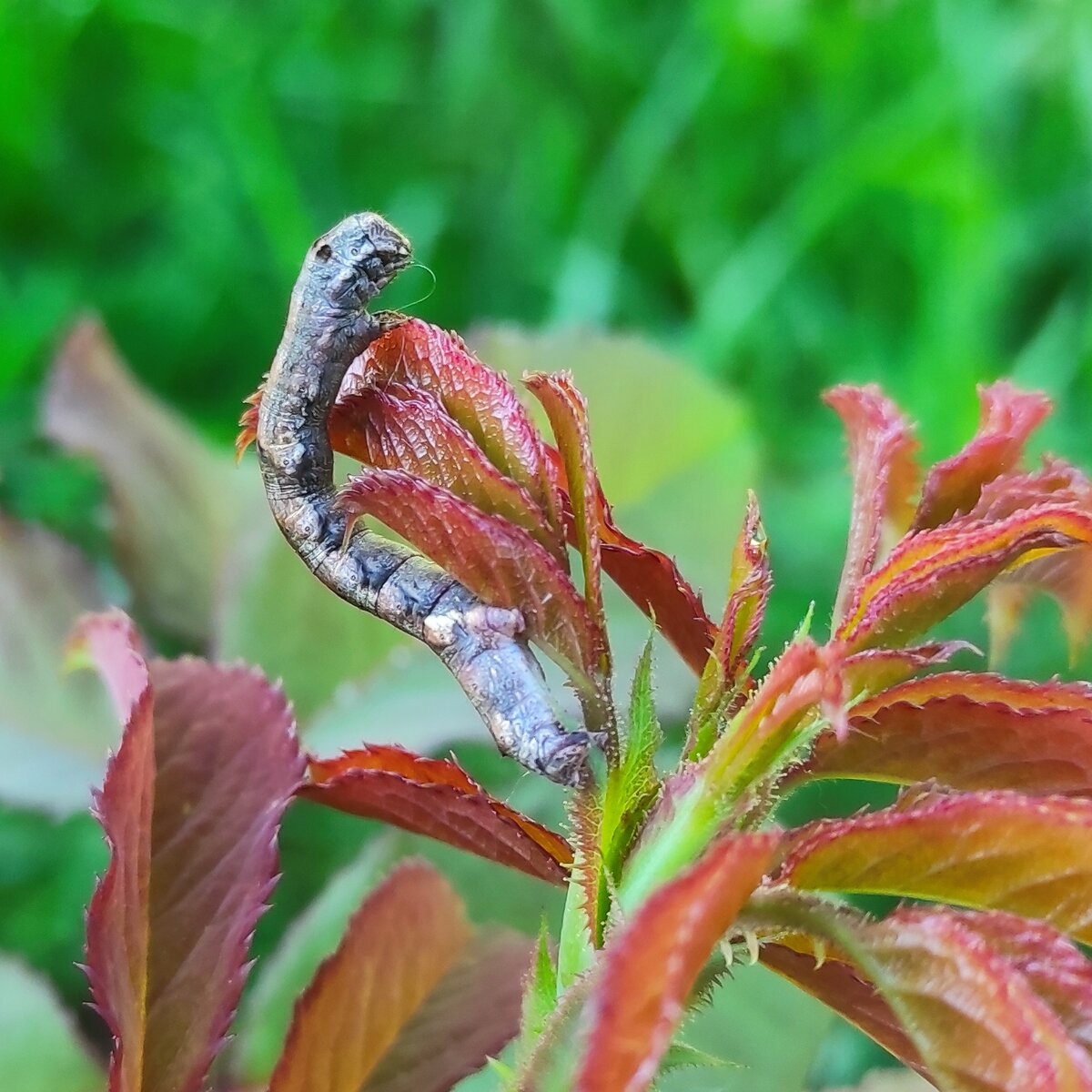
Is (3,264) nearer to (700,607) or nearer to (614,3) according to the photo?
(614,3)

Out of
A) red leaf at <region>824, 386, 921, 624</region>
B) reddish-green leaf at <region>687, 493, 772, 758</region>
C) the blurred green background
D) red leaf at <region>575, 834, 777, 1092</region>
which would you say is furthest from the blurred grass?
red leaf at <region>575, 834, 777, 1092</region>

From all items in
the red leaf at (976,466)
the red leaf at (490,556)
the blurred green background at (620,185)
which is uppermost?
the blurred green background at (620,185)

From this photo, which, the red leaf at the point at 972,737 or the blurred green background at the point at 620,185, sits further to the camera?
the blurred green background at the point at 620,185

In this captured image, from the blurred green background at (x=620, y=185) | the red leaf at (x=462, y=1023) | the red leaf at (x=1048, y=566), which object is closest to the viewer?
the red leaf at (x=1048, y=566)

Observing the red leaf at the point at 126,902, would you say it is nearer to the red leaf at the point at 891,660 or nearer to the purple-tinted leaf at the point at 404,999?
the purple-tinted leaf at the point at 404,999

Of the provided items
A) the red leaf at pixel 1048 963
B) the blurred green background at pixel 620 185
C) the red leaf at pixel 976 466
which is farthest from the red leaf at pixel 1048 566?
the blurred green background at pixel 620 185

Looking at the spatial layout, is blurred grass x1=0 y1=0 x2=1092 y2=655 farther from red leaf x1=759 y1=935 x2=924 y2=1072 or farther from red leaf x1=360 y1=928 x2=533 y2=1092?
red leaf x1=759 y1=935 x2=924 y2=1072

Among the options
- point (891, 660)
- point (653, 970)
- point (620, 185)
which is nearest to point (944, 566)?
point (891, 660)
